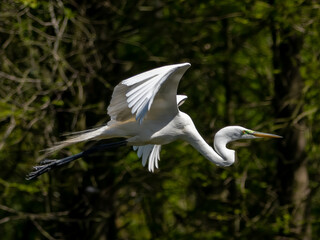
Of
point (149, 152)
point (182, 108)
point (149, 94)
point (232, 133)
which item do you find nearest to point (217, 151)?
point (232, 133)

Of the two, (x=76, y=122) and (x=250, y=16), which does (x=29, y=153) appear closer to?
(x=76, y=122)

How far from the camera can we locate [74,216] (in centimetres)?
923

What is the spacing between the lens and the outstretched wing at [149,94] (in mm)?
5086

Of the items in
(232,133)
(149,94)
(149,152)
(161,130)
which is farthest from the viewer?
(149,152)

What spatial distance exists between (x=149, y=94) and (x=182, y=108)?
481cm

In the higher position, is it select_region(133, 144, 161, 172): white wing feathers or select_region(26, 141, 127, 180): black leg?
select_region(26, 141, 127, 180): black leg

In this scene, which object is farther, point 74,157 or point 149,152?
point 149,152

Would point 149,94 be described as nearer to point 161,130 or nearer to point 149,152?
point 161,130

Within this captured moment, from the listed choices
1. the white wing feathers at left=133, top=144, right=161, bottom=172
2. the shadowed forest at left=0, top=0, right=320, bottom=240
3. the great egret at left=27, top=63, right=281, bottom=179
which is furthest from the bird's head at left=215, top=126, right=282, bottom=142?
the shadowed forest at left=0, top=0, right=320, bottom=240

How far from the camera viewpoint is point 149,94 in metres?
5.09

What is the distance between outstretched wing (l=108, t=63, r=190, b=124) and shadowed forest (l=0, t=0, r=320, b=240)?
198 centimetres

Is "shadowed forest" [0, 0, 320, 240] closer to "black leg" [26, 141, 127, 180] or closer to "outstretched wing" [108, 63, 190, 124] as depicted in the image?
"black leg" [26, 141, 127, 180]

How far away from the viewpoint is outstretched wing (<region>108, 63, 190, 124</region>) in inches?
200

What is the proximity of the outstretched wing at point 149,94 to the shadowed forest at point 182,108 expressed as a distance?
1.98m
